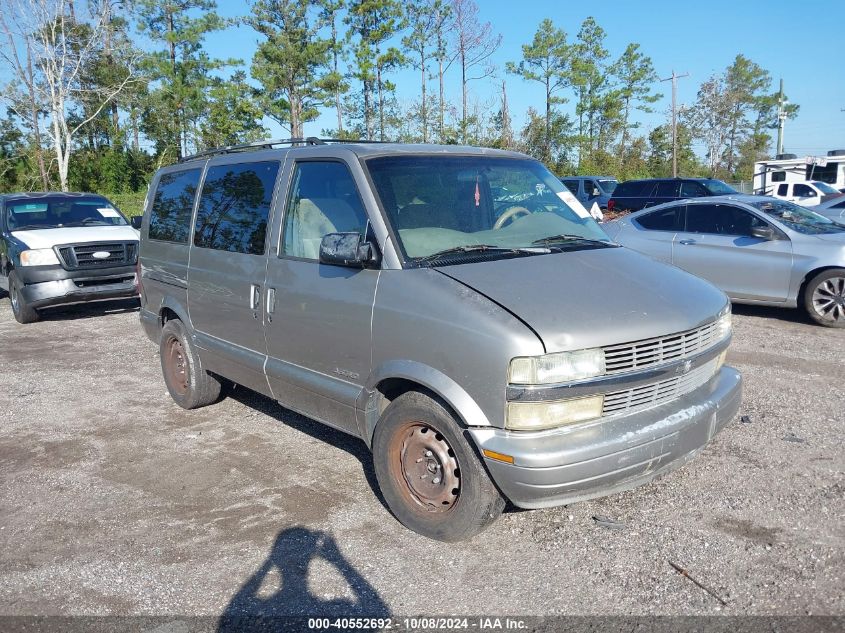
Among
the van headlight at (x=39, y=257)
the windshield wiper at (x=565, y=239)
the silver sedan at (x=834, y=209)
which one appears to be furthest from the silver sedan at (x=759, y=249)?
the van headlight at (x=39, y=257)

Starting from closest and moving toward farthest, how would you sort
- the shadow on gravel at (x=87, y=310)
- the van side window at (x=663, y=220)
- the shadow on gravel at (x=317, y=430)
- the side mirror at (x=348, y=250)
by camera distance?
the side mirror at (x=348, y=250), the shadow on gravel at (x=317, y=430), the van side window at (x=663, y=220), the shadow on gravel at (x=87, y=310)

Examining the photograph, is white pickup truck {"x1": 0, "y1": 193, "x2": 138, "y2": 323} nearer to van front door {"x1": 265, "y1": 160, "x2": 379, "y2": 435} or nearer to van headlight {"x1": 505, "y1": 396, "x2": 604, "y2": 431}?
van front door {"x1": 265, "y1": 160, "x2": 379, "y2": 435}

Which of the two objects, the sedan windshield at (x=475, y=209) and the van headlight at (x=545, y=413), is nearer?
the van headlight at (x=545, y=413)

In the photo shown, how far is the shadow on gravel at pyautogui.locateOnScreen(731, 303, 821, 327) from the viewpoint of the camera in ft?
29.3

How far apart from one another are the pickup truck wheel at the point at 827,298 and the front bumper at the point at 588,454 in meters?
6.10

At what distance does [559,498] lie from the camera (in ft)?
10.4

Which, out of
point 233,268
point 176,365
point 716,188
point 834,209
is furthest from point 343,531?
point 716,188

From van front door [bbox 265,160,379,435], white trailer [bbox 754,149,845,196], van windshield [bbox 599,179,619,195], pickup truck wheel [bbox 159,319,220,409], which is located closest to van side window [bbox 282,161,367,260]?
van front door [bbox 265,160,379,435]

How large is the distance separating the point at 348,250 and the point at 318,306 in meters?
0.49

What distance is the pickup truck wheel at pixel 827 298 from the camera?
832 cm

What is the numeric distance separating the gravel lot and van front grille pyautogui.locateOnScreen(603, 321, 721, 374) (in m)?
0.97

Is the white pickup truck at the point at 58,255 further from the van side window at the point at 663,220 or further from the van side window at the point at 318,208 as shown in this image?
the van side window at the point at 663,220

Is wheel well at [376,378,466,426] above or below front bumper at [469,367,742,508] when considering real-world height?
above

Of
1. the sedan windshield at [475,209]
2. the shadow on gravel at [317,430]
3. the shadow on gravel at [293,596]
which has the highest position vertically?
the sedan windshield at [475,209]
